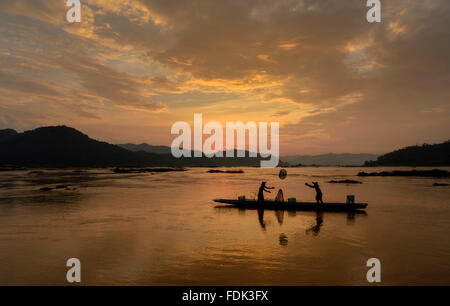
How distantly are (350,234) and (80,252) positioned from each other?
1873 cm

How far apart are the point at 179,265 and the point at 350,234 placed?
13.7 metres

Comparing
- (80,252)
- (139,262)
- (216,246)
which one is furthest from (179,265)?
(80,252)

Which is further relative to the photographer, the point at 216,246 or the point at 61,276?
the point at 216,246

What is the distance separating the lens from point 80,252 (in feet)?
54.5

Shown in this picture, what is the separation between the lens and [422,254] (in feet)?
54.3

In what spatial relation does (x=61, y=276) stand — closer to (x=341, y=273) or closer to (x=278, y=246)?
(x=278, y=246)
